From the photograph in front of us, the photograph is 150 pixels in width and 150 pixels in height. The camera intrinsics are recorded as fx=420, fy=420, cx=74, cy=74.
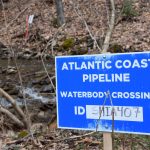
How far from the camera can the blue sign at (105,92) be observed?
3.13 meters

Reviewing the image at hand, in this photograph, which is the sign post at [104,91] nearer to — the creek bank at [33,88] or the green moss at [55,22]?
the creek bank at [33,88]

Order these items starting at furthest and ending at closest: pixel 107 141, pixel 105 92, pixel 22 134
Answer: pixel 22 134 → pixel 107 141 → pixel 105 92

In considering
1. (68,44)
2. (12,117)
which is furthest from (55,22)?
(12,117)

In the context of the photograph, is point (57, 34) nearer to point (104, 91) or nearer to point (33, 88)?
point (33, 88)

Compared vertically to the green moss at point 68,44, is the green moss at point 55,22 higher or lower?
higher

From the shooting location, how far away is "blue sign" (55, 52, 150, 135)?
3131 millimetres

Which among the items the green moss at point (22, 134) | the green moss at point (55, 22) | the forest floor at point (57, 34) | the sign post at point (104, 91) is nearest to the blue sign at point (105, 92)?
the sign post at point (104, 91)

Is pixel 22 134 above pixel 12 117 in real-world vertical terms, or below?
below

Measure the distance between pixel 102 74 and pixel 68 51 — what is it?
10.2 metres

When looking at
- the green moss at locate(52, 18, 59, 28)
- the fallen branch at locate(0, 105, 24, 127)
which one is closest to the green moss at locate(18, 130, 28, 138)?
the fallen branch at locate(0, 105, 24, 127)

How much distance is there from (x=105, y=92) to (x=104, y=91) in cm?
1

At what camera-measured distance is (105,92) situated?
3.23m

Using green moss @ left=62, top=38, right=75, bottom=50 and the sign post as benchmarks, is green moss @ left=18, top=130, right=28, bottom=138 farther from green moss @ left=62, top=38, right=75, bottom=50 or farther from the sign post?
green moss @ left=62, top=38, right=75, bottom=50

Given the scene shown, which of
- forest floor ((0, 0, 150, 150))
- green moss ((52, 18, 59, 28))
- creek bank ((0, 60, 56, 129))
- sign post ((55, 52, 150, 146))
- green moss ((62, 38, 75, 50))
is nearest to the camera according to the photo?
sign post ((55, 52, 150, 146))
